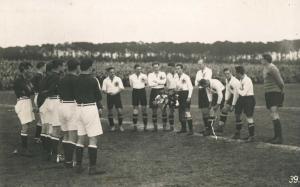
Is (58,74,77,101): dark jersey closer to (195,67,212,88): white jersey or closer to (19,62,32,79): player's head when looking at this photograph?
(19,62,32,79): player's head

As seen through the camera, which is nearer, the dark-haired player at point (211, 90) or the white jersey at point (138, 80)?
the dark-haired player at point (211, 90)

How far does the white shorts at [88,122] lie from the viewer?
26.8 feet

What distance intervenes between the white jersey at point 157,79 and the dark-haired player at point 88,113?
552cm

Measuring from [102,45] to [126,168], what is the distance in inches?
2617

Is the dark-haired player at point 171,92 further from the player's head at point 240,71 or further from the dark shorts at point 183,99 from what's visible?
the player's head at point 240,71

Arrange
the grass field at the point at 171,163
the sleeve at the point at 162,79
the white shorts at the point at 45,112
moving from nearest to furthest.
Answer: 1. the grass field at the point at 171,163
2. the white shorts at the point at 45,112
3. the sleeve at the point at 162,79

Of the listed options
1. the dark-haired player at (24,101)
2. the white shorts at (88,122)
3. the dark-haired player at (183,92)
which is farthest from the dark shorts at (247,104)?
the dark-haired player at (24,101)

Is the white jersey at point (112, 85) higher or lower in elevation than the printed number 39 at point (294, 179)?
higher

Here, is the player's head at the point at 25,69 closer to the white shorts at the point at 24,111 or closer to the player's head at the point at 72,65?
the white shorts at the point at 24,111

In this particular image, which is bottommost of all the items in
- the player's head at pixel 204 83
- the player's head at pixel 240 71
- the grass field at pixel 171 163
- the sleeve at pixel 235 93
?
the grass field at pixel 171 163

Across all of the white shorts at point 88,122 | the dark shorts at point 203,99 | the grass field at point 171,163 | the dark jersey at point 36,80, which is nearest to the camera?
the grass field at point 171,163

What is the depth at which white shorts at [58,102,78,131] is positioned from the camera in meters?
8.80

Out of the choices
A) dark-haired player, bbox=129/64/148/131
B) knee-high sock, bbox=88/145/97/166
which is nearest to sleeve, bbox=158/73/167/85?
dark-haired player, bbox=129/64/148/131

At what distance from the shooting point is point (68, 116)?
8883mm
